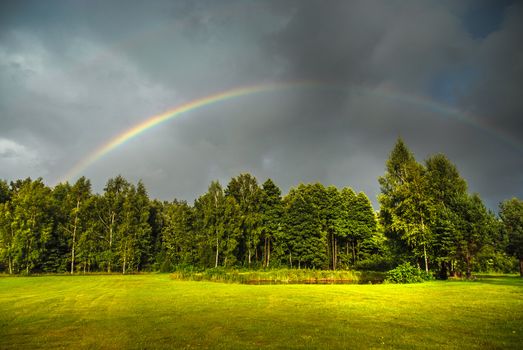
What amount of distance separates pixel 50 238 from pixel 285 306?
66.9m

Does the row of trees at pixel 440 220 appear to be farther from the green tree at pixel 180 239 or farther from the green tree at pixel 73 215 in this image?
the green tree at pixel 73 215

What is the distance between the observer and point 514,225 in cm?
4994

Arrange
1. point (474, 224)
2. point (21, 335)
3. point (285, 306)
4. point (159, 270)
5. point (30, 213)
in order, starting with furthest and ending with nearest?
1. point (159, 270)
2. point (30, 213)
3. point (474, 224)
4. point (285, 306)
5. point (21, 335)

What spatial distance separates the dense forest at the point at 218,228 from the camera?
55188 millimetres

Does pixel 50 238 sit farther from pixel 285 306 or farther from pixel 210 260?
pixel 285 306

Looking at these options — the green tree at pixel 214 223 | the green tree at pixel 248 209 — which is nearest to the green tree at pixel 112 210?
the green tree at pixel 214 223

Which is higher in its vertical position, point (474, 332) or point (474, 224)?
point (474, 224)

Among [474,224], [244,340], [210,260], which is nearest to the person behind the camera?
[244,340]

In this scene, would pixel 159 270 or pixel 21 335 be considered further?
pixel 159 270

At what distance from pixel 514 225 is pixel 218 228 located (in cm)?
5242

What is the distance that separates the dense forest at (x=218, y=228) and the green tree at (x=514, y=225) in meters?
0.27

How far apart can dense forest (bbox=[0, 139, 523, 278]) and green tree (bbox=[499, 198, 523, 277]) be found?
0.27m

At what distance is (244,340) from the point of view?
1088 cm

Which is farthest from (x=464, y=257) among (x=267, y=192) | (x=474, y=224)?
(x=267, y=192)
